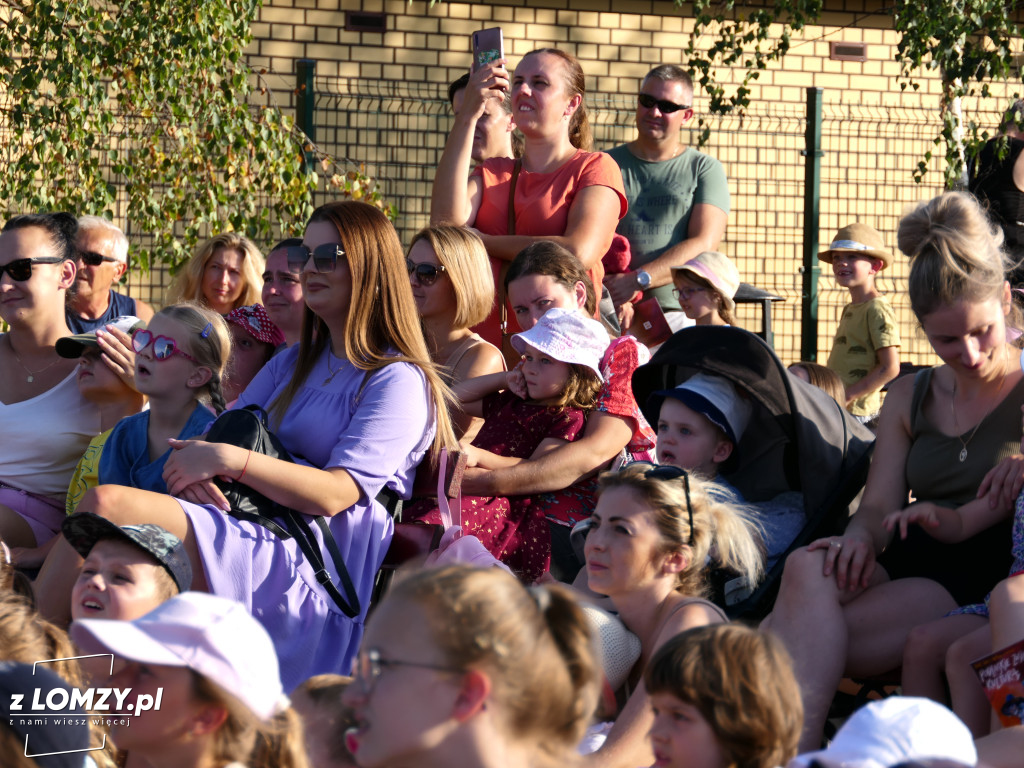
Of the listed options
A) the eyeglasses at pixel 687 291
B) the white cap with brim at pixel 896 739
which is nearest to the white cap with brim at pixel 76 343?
the eyeglasses at pixel 687 291

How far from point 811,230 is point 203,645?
7736 millimetres

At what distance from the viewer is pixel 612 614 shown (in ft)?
10.2

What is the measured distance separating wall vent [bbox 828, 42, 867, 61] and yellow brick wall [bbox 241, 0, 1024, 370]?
2.2 inches

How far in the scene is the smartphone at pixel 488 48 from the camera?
5.38 metres

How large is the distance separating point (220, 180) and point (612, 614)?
5756 mm

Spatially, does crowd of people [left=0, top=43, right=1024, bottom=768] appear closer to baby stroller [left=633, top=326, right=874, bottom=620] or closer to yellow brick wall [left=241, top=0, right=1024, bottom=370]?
baby stroller [left=633, top=326, right=874, bottom=620]

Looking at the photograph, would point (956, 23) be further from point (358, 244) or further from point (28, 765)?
point (28, 765)

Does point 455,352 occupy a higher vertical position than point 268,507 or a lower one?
higher

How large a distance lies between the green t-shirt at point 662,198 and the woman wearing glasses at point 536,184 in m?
0.98

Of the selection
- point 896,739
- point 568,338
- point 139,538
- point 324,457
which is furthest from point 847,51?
point 896,739

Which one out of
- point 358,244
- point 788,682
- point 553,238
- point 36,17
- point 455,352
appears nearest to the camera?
point 788,682

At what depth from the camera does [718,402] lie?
3.63 m

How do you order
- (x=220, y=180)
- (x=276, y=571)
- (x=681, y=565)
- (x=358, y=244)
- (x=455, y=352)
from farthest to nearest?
(x=220, y=180)
(x=455, y=352)
(x=358, y=244)
(x=276, y=571)
(x=681, y=565)

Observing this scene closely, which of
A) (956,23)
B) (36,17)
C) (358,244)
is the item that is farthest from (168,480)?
(956,23)
